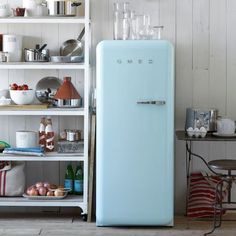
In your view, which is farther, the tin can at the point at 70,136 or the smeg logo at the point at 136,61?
the tin can at the point at 70,136

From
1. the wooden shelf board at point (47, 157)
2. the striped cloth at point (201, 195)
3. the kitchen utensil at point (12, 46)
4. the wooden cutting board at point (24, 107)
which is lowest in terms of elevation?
the striped cloth at point (201, 195)

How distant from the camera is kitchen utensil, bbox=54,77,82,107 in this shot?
479 cm

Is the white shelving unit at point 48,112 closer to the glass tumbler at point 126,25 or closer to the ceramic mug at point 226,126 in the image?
the glass tumbler at point 126,25

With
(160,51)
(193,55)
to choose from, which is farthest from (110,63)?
(193,55)

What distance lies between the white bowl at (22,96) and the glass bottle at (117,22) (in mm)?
812

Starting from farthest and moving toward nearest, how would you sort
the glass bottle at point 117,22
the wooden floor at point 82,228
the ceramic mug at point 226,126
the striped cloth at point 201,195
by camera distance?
1. the striped cloth at point 201,195
2. the glass bottle at point 117,22
3. the ceramic mug at point 226,126
4. the wooden floor at point 82,228

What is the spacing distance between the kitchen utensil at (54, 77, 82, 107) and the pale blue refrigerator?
0.92ft

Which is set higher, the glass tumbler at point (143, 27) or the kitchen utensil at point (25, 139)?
the glass tumbler at point (143, 27)

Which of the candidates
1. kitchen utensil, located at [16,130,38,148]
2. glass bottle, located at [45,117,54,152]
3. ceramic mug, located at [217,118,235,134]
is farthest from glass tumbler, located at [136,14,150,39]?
kitchen utensil, located at [16,130,38,148]

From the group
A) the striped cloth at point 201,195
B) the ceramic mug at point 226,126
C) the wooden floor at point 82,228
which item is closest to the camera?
the wooden floor at point 82,228

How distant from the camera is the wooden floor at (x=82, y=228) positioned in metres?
4.54

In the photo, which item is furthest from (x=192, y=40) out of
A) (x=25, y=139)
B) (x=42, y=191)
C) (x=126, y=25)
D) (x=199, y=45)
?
(x=42, y=191)

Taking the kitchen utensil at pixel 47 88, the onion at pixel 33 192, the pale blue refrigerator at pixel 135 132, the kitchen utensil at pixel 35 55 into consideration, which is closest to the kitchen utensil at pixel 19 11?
the kitchen utensil at pixel 35 55

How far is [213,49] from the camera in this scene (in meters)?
5.02
